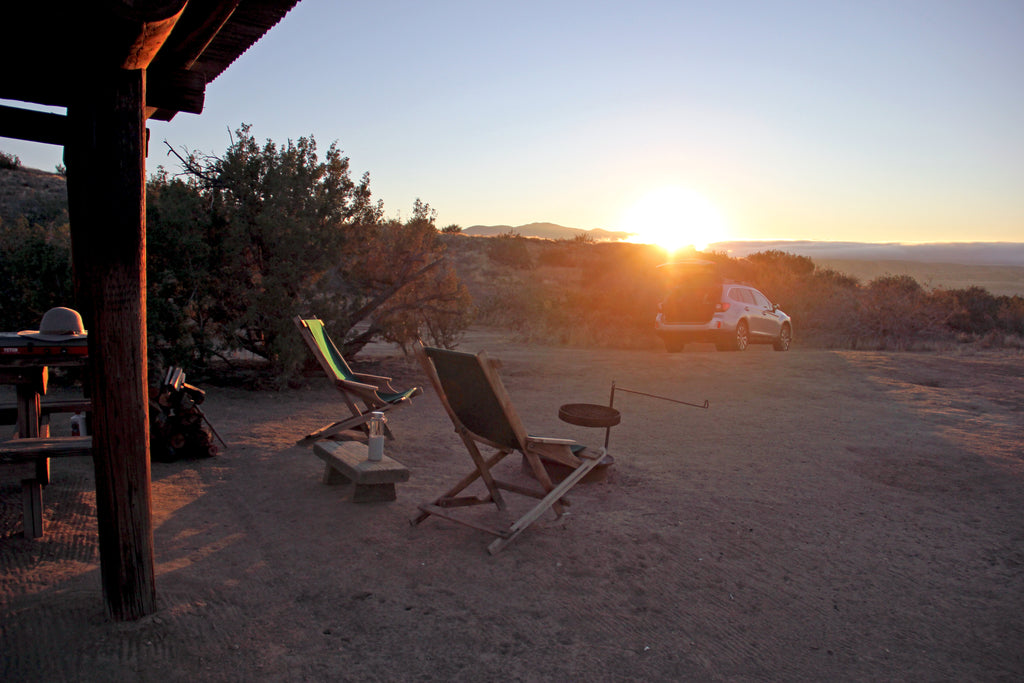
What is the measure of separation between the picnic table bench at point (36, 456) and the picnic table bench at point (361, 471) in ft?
4.95

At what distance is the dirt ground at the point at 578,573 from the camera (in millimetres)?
2750

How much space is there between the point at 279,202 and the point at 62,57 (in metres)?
5.89

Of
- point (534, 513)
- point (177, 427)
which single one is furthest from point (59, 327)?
point (534, 513)

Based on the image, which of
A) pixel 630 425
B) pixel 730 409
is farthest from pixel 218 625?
pixel 730 409

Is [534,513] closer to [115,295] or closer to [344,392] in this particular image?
[115,295]

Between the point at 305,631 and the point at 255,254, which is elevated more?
the point at 255,254

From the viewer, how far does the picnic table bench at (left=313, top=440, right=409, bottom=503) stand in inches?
172

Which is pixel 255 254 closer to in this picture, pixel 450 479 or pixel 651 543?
pixel 450 479

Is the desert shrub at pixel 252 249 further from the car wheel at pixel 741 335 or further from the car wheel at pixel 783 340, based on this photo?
the car wheel at pixel 783 340

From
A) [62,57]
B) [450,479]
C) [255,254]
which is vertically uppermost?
[62,57]

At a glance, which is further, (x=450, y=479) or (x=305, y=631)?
(x=450, y=479)

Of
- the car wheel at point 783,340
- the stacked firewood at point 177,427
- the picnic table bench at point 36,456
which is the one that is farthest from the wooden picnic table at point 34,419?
the car wheel at point 783,340

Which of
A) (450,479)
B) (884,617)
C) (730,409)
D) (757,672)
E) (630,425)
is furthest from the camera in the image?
(730,409)

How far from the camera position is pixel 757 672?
107 inches
